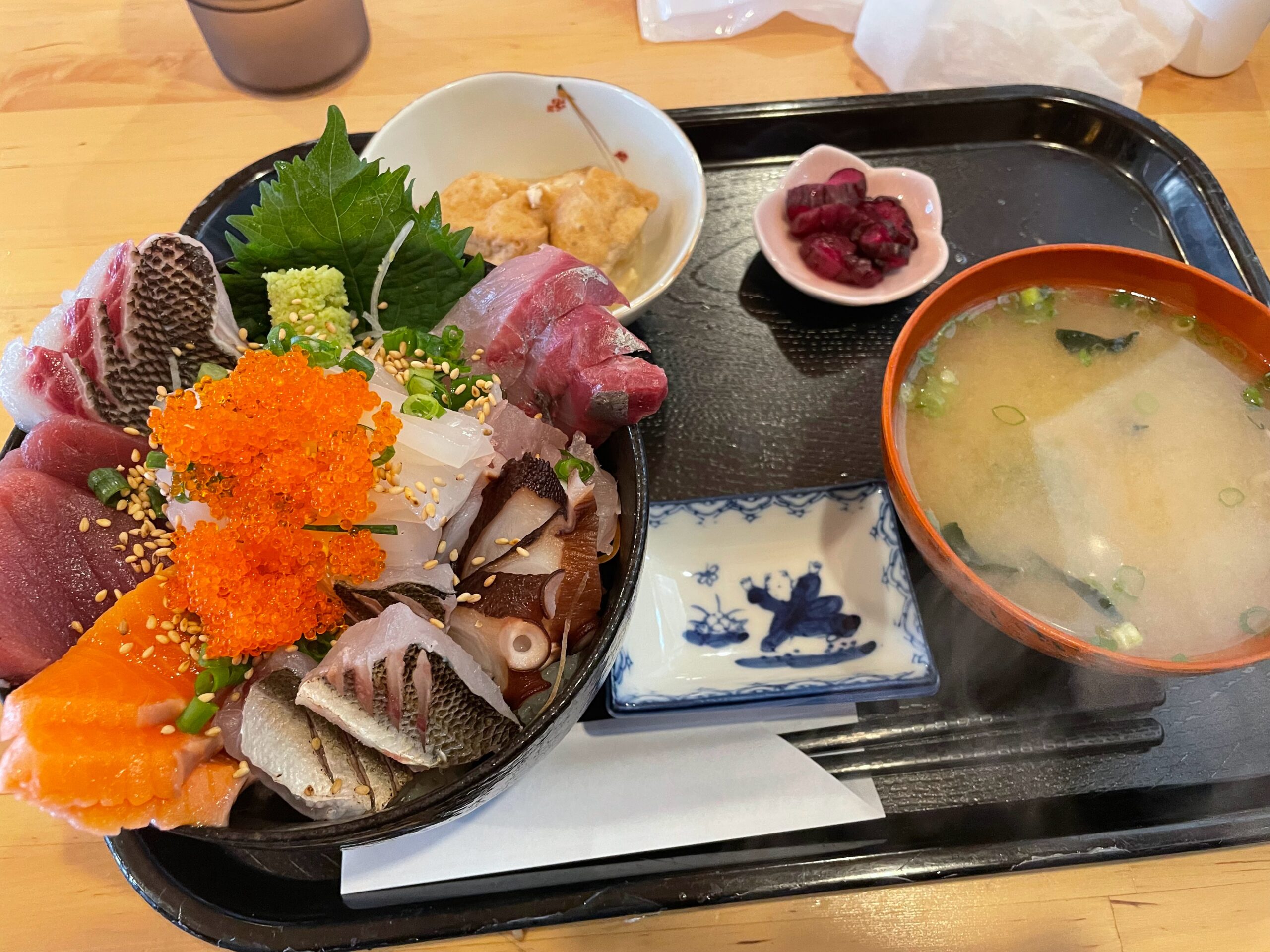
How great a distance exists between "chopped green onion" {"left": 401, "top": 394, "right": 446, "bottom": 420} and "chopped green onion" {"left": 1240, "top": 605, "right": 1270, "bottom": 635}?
49.0 inches

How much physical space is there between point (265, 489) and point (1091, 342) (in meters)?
1.41

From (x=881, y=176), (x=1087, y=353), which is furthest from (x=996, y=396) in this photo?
(x=881, y=176)

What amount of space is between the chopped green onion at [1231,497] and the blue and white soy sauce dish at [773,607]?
533 millimetres

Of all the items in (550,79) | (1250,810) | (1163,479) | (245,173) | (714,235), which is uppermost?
(550,79)

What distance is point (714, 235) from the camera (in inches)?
70.2

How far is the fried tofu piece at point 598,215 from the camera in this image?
5.32 feet

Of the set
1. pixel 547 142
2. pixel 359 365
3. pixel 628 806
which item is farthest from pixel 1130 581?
pixel 547 142

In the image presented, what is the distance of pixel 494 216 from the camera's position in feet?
5.49

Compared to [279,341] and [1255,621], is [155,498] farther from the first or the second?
[1255,621]

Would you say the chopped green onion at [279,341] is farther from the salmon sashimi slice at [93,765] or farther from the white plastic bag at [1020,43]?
the white plastic bag at [1020,43]

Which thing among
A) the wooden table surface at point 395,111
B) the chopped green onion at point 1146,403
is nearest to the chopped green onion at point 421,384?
the wooden table surface at point 395,111

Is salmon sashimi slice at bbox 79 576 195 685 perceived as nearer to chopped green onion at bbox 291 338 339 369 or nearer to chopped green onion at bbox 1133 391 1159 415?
chopped green onion at bbox 291 338 339 369

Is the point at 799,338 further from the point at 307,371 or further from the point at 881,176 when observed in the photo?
the point at 307,371

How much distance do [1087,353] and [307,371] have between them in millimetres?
1340
